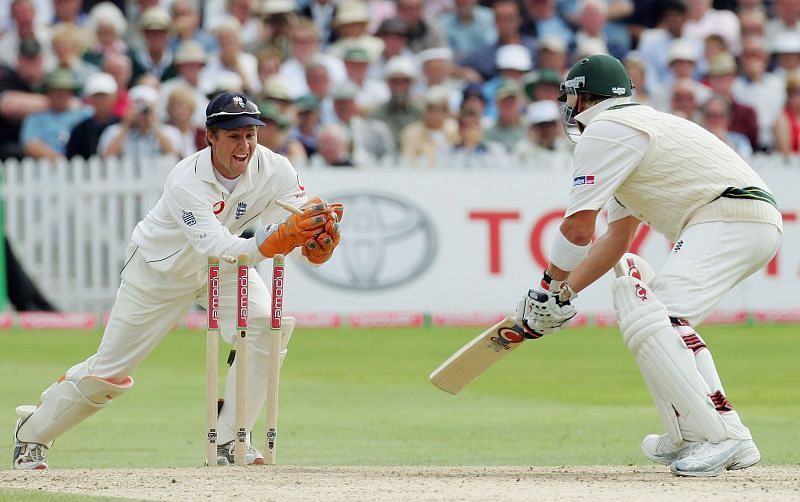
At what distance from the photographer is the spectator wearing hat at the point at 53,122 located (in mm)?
15344

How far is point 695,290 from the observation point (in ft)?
21.3

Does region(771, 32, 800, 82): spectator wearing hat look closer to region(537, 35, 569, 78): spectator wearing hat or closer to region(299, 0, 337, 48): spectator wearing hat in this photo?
region(537, 35, 569, 78): spectator wearing hat

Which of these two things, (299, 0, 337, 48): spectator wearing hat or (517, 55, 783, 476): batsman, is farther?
(299, 0, 337, 48): spectator wearing hat

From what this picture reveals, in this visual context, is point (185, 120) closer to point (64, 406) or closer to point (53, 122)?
point (53, 122)

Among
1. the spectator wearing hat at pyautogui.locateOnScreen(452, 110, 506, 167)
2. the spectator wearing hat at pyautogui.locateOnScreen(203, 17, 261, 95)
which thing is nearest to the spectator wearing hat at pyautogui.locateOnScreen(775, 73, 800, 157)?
the spectator wearing hat at pyautogui.locateOnScreen(452, 110, 506, 167)

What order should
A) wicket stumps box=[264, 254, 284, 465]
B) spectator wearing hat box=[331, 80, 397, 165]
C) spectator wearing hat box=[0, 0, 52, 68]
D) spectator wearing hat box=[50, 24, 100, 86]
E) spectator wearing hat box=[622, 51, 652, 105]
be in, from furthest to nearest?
spectator wearing hat box=[622, 51, 652, 105] → spectator wearing hat box=[0, 0, 52, 68] → spectator wearing hat box=[50, 24, 100, 86] → spectator wearing hat box=[331, 80, 397, 165] → wicket stumps box=[264, 254, 284, 465]

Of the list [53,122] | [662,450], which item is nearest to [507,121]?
[53,122]

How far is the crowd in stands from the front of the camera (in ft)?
50.3

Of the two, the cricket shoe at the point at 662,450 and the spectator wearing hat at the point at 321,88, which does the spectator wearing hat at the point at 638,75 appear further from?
the cricket shoe at the point at 662,450

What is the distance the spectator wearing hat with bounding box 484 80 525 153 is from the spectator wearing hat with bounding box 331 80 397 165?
103cm

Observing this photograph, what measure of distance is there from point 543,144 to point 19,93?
531 centimetres

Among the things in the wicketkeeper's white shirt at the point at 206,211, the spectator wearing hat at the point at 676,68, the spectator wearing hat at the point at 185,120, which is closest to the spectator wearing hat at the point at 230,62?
the spectator wearing hat at the point at 185,120

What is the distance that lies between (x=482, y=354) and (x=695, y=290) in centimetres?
115

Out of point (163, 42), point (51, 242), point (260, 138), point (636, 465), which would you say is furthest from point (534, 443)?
point (163, 42)
